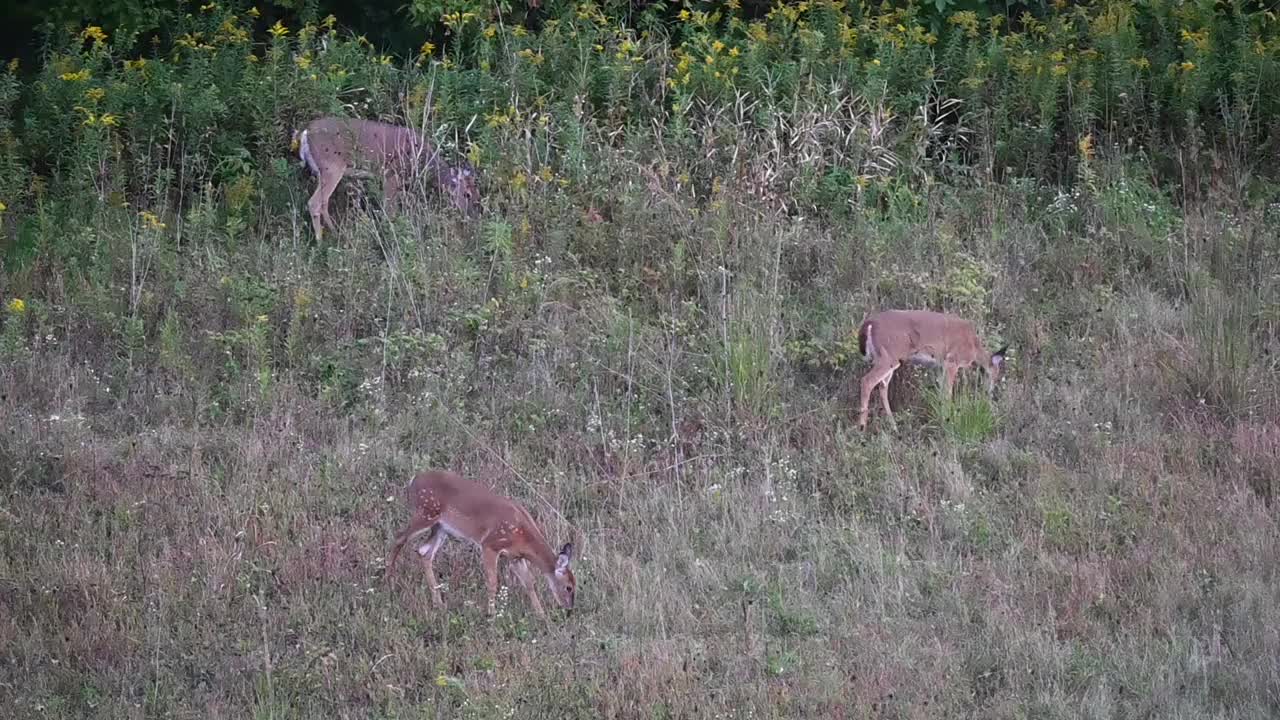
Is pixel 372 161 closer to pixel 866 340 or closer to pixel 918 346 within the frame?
pixel 866 340

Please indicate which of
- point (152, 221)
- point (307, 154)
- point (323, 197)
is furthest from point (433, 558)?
point (307, 154)

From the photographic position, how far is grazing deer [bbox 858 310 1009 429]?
974cm

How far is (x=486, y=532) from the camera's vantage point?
7.41 metres

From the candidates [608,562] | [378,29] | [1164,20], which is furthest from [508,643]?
[378,29]

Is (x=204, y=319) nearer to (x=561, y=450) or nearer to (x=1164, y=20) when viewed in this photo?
(x=561, y=450)

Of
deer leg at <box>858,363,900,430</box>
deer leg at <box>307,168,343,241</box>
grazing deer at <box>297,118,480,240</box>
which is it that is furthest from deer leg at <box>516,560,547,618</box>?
deer leg at <box>307,168,343,241</box>

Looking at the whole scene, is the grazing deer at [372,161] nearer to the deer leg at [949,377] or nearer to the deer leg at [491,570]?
the deer leg at [949,377]

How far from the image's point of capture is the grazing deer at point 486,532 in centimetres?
732

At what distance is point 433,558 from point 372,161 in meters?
5.05

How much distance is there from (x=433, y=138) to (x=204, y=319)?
93.7 inches

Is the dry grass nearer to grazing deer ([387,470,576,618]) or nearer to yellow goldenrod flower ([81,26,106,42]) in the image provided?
grazing deer ([387,470,576,618])

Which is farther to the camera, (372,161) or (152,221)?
(372,161)

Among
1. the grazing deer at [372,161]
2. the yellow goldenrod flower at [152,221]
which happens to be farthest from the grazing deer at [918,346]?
the yellow goldenrod flower at [152,221]

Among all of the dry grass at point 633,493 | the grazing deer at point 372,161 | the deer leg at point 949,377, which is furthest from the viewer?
the grazing deer at point 372,161
